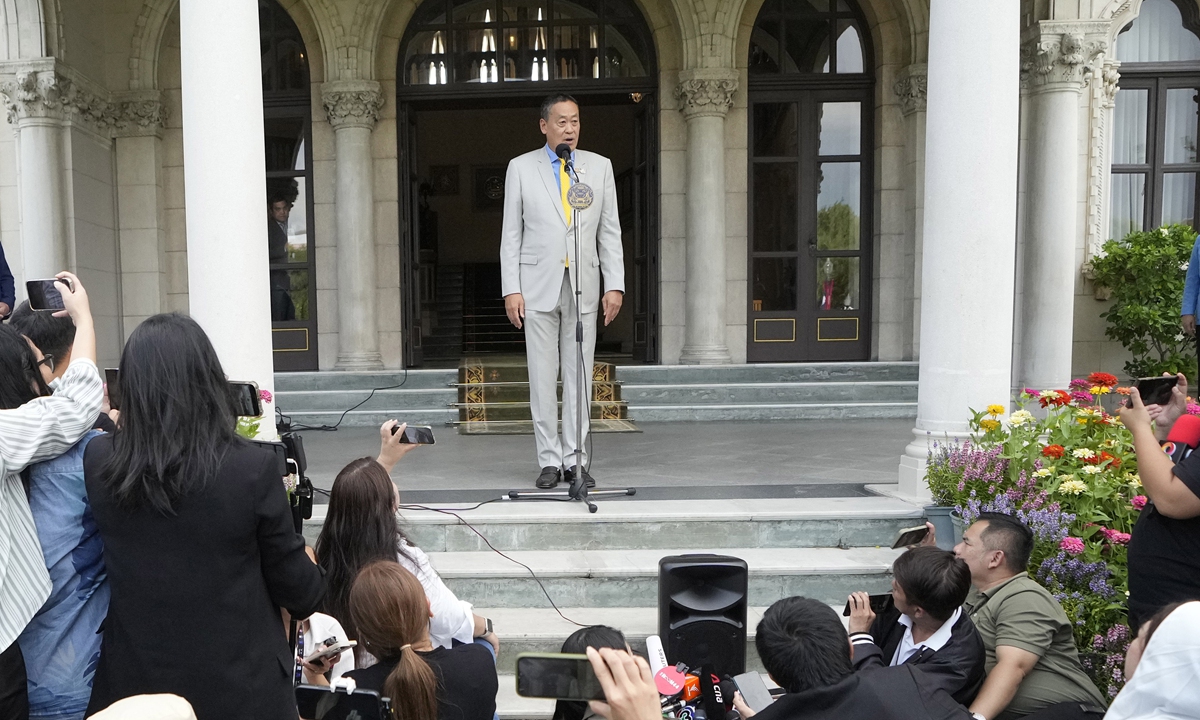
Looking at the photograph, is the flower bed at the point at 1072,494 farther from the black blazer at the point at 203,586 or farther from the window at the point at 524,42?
the window at the point at 524,42

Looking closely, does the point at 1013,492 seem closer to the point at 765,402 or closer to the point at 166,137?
the point at 765,402

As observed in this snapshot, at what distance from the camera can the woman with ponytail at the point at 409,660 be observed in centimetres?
206

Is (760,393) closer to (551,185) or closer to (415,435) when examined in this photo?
(551,185)

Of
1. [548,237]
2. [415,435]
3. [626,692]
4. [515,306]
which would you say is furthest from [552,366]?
[626,692]

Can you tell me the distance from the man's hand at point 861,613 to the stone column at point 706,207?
6.21 metres

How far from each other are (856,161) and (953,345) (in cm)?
556

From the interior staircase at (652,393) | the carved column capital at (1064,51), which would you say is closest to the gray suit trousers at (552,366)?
the interior staircase at (652,393)

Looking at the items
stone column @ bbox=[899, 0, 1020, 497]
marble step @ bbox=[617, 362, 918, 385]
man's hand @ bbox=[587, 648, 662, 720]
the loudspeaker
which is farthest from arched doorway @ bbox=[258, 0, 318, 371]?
man's hand @ bbox=[587, 648, 662, 720]

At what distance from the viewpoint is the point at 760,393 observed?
27.2ft

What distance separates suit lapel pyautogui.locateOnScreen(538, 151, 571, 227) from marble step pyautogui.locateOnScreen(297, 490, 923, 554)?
1.66 m

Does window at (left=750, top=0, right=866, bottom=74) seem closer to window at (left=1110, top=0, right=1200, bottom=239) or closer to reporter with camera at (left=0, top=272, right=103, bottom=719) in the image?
window at (left=1110, top=0, right=1200, bottom=239)

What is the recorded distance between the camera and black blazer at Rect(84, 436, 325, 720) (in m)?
1.81

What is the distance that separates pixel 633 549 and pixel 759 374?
463cm

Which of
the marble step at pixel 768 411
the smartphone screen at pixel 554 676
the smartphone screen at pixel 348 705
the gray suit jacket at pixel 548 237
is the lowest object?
the marble step at pixel 768 411
